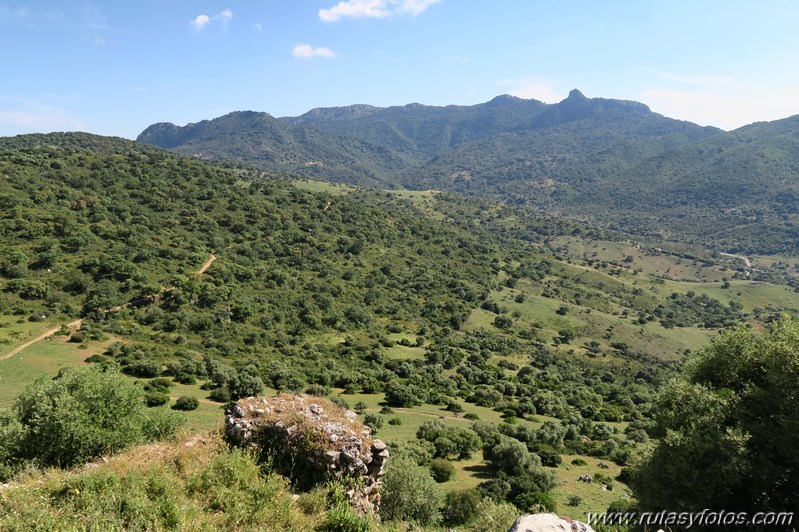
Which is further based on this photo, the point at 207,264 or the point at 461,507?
the point at 207,264

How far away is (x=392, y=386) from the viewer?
2137 inches

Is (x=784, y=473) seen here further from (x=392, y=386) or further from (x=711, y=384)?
(x=392, y=386)

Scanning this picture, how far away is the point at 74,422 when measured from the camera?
14.8 m

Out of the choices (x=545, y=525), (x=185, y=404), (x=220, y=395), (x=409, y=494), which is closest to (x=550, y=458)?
(x=409, y=494)

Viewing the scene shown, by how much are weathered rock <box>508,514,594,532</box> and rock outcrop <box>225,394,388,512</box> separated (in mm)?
4251

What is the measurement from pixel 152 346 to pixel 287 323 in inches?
968

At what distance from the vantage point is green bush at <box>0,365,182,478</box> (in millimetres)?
14602

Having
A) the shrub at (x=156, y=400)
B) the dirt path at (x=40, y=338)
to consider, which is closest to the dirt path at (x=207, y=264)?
the dirt path at (x=40, y=338)

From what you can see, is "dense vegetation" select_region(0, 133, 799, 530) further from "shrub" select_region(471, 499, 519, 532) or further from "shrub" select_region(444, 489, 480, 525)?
"shrub" select_region(471, 499, 519, 532)

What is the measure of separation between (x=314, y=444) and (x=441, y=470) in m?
21.6

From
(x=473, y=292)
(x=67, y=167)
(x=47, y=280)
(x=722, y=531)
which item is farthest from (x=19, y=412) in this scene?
(x=67, y=167)

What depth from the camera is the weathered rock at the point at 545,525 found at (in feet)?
31.7

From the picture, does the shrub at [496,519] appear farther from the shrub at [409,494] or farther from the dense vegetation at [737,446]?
the dense vegetation at [737,446]

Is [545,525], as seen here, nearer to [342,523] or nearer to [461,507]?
[342,523]
